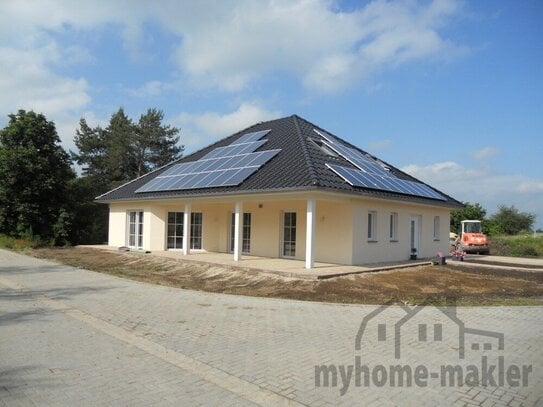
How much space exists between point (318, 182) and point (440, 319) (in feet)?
21.3

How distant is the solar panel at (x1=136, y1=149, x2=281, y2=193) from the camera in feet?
58.3

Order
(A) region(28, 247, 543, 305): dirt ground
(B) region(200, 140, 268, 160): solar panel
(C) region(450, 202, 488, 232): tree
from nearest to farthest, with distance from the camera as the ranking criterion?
1. (A) region(28, 247, 543, 305): dirt ground
2. (B) region(200, 140, 268, 160): solar panel
3. (C) region(450, 202, 488, 232): tree

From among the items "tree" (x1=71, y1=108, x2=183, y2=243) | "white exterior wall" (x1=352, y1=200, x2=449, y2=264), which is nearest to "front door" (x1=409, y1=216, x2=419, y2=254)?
"white exterior wall" (x1=352, y1=200, x2=449, y2=264)

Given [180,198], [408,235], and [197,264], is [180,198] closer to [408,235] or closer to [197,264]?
[197,264]

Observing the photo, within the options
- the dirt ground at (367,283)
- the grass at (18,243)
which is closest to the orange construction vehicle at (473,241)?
the dirt ground at (367,283)

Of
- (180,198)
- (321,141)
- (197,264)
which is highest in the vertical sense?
(321,141)

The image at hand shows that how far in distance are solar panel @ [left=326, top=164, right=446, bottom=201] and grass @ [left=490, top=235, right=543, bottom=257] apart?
499 inches

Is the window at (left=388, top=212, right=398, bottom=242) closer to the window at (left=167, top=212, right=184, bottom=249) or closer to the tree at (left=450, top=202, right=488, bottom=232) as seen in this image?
the window at (left=167, top=212, right=184, bottom=249)

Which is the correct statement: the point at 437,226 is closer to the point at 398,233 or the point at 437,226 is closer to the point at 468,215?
the point at 398,233

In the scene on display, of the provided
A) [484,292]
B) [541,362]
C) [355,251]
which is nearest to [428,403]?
[541,362]

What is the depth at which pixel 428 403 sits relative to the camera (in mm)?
4430

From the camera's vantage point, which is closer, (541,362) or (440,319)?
(541,362)

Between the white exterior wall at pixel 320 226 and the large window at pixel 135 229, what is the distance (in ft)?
1.12

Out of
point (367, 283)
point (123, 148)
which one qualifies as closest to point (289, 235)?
point (367, 283)
